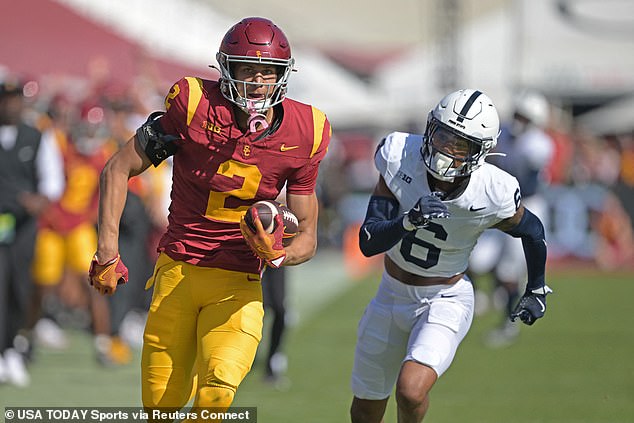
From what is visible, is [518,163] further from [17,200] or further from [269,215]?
[269,215]

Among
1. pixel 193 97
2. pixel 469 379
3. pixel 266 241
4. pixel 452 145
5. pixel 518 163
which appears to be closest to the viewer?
pixel 266 241

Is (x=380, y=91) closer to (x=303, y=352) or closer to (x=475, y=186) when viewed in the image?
(x=303, y=352)

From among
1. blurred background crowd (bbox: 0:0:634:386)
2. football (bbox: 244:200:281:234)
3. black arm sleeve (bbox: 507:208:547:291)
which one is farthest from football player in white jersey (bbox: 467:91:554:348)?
football (bbox: 244:200:281:234)

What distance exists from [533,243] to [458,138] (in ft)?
2.16

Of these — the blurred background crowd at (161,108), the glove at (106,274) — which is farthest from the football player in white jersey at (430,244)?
the blurred background crowd at (161,108)

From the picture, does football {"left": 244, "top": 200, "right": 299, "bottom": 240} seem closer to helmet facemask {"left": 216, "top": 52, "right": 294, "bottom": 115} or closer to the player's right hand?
helmet facemask {"left": 216, "top": 52, "right": 294, "bottom": 115}

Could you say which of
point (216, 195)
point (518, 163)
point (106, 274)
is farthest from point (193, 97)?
point (518, 163)

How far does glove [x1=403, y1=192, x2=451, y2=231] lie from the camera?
15.6 ft

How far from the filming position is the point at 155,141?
476 centimetres

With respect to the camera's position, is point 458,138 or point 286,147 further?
point 458,138

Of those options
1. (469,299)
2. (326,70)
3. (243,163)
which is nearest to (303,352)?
(469,299)

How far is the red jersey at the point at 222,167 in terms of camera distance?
15.7 feet

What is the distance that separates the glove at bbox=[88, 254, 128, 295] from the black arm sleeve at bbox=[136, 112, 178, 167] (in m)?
0.47

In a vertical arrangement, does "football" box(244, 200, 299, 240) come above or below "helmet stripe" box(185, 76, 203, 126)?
below
